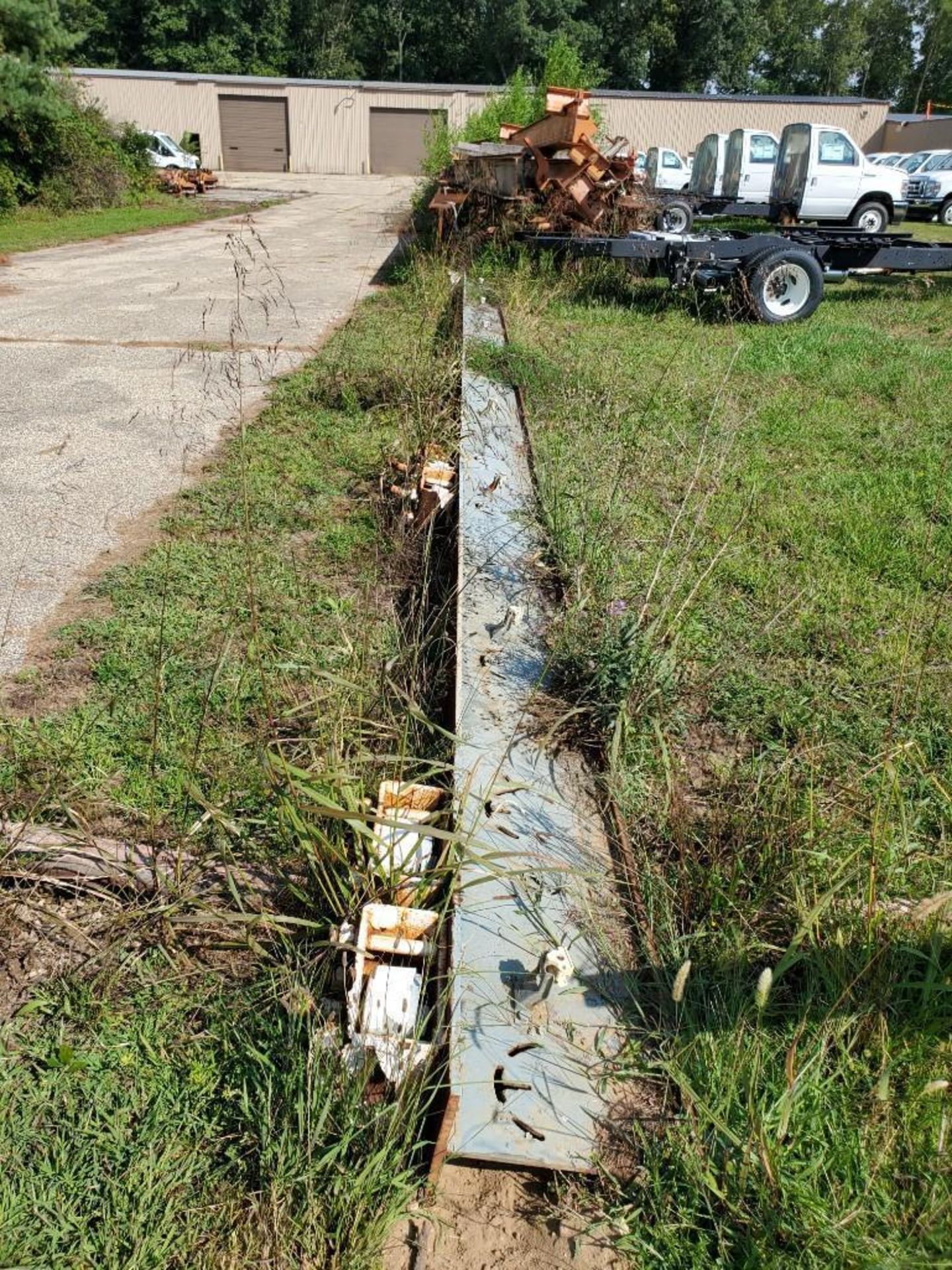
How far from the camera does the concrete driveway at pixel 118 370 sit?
4.35 meters

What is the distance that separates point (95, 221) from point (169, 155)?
53.0 ft

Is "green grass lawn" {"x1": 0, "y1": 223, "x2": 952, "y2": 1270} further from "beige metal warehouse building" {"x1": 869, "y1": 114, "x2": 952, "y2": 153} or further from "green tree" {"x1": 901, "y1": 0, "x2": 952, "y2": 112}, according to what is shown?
"green tree" {"x1": 901, "y1": 0, "x2": 952, "y2": 112}

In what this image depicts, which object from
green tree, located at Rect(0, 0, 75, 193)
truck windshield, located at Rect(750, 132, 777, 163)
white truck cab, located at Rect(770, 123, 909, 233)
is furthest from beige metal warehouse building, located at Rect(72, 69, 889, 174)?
white truck cab, located at Rect(770, 123, 909, 233)

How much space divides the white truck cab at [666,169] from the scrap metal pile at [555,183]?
1267 centimetres

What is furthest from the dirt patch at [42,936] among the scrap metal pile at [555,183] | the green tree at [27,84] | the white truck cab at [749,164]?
the white truck cab at [749,164]

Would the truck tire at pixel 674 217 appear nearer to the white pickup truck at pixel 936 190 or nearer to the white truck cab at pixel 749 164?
the white truck cab at pixel 749 164

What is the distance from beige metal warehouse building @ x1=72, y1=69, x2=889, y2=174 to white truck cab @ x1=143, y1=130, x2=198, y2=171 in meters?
10.4

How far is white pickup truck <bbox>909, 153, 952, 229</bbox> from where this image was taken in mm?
25234

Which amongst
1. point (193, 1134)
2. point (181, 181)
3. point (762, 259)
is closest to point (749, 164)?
point (762, 259)

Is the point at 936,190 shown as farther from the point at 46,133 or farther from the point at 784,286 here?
the point at 46,133

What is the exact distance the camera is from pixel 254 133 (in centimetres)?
4394

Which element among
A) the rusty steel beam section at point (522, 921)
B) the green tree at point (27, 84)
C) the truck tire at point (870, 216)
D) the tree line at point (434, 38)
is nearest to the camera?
the rusty steel beam section at point (522, 921)

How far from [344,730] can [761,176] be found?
22.2 m

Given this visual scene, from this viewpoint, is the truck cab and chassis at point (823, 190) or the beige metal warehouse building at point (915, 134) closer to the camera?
the truck cab and chassis at point (823, 190)
